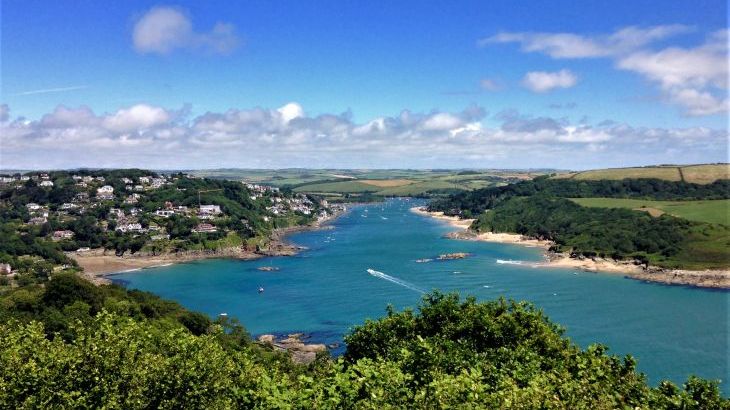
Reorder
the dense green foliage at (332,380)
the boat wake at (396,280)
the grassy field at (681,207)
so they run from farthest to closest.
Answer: the grassy field at (681,207)
the boat wake at (396,280)
the dense green foliage at (332,380)

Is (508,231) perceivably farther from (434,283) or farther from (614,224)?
(434,283)

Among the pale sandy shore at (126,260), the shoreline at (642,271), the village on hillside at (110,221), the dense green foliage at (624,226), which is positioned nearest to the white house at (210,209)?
the village on hillside at (110,221)

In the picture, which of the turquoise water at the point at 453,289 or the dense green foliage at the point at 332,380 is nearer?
the dense green foliage at the point at 332,380

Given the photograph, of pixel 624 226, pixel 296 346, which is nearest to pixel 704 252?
pixel 624 226

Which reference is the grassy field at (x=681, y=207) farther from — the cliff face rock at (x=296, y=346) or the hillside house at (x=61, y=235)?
the hillside house at (x=61, y=235)

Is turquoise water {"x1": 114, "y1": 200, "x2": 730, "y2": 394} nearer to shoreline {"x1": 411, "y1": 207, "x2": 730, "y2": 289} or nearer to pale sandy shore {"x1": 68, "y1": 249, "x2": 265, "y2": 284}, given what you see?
shoreline {"x1": 411, "y1": 207, "x2": 730, "y2": 289}

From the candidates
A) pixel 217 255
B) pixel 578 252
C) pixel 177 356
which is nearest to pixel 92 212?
pixel 217 255
